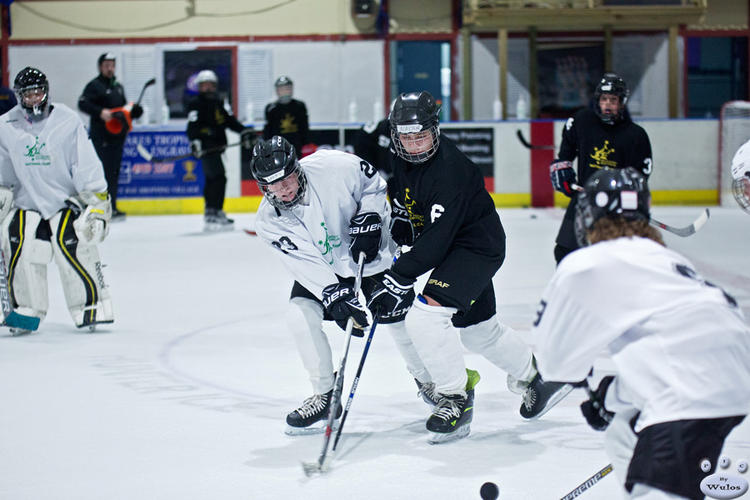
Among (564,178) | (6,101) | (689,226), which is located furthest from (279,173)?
(6,101)

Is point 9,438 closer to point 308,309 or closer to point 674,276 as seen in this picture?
point 308,309

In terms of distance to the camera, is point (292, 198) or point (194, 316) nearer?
point (292, 198)

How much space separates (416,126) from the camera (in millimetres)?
2924

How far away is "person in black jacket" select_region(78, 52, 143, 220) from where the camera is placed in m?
9.23

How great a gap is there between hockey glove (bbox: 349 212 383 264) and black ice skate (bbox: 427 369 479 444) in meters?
0.48

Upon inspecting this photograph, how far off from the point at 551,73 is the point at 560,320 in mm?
11986

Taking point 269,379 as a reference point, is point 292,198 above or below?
above

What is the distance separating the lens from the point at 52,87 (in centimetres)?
1330

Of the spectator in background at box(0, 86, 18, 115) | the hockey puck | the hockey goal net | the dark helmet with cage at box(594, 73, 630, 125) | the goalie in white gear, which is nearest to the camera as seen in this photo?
the hockey puck

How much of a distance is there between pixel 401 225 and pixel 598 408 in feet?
4.36

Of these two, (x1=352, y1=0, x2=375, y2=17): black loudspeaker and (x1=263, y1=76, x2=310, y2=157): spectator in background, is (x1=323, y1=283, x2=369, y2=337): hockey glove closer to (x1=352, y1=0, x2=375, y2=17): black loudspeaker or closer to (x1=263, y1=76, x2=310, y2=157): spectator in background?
(x1=263, y1=76, x2=310, y2=157): spectator in background

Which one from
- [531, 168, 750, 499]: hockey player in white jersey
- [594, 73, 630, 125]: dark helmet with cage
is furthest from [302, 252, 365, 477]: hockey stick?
[594, 73, 630, 125]: dark helmet with cage

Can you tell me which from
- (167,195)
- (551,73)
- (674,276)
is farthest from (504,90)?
(674,276)

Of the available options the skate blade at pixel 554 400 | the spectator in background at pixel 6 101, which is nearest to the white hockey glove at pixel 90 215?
the skate blade at pixel 554 400
